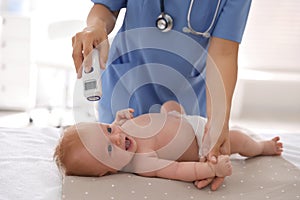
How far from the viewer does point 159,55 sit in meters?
1.50

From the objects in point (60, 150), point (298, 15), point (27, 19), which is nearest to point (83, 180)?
point (60, 150)

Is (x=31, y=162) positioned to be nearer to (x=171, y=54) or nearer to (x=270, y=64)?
(x=171, y=54)

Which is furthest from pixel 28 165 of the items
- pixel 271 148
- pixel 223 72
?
pixel 271 148

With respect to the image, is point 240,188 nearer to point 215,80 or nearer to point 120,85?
point 215,80

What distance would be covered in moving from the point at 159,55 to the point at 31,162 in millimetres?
509

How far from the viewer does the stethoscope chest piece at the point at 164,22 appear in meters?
1.42

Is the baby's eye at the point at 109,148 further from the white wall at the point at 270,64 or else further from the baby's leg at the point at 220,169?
the white wall at the point at 270,64

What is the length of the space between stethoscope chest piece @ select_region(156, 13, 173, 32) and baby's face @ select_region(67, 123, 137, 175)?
34 cm

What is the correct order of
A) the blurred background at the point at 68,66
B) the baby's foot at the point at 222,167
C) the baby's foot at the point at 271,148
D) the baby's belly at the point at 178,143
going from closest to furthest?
the baby's foot at the point at 222,167 → the baby's belly at the point at 178,143 → the baby's foot at the point at 271,148 → the blurred background at the point at 68,66

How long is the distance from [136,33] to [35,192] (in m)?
0.58

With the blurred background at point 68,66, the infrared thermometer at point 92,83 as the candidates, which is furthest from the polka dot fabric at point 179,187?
the blurred background at point 68,66

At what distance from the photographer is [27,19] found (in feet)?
10.6

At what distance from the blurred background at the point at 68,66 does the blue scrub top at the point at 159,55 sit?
1646 millimetres

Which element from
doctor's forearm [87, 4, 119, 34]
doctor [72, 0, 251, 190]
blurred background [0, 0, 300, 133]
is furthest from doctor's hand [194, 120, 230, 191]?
blurred background [0, 0, 300, 133]
